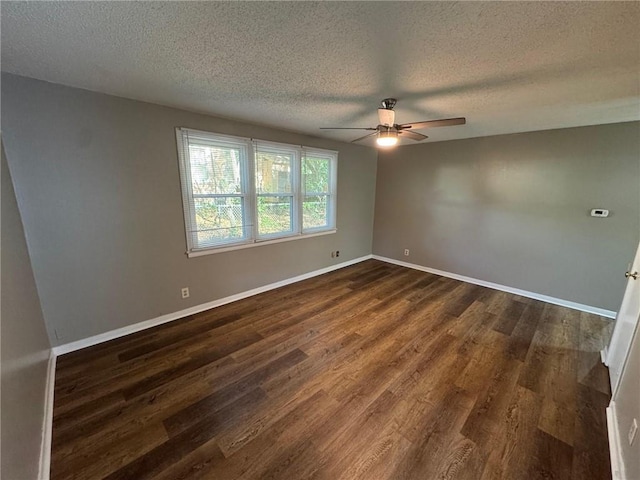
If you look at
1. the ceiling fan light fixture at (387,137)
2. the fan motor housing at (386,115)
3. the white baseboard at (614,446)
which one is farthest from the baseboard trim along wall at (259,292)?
the fan motor housing at (386,115)

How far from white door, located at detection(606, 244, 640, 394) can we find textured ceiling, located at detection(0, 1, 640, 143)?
4.89ft

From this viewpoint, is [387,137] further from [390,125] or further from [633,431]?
[633,431]

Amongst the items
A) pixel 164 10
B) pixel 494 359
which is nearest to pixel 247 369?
pixel 494 359

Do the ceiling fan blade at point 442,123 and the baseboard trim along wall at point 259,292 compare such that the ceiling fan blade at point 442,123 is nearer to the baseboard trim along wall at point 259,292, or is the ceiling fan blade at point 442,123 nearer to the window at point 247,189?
the window at point 247,189

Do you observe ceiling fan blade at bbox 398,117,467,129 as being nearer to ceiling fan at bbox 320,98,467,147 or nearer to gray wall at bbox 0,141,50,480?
ceiling fan at bbox 320,98,467,147

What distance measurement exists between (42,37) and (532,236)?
5.11m

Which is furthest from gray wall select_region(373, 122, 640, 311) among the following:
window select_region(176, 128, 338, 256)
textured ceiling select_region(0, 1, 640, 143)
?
window select_region(176, 128, 338, 256)

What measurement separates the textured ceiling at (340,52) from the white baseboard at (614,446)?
2.27 m

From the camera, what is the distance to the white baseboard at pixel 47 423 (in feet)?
4.41

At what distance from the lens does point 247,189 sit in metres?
3.28

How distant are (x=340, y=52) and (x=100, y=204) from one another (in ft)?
7.92

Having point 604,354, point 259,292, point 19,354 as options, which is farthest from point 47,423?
point 604,354

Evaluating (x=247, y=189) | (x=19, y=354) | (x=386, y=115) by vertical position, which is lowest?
(x=19, y=354)

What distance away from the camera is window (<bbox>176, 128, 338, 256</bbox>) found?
2859 mm
